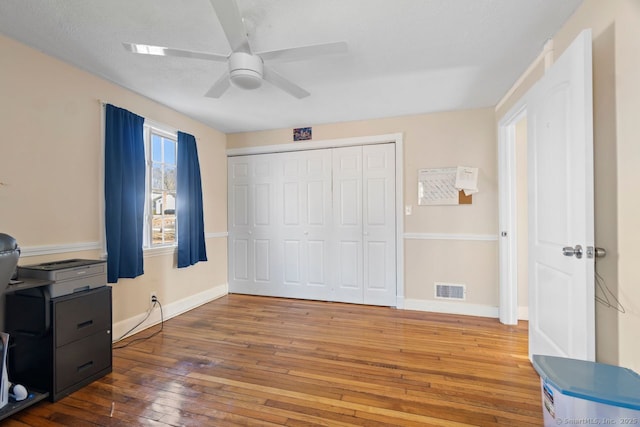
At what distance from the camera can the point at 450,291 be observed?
3.38 meters

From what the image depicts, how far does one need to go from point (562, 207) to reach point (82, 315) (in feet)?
10.1

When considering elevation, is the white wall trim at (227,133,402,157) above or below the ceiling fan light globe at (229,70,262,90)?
above

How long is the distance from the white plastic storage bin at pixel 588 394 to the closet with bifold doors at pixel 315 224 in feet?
7.69

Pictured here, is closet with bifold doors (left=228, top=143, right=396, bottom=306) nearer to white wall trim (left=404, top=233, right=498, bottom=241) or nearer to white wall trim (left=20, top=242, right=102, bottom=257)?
white wall trim (left=404, top=233, right=498, bottom=241)

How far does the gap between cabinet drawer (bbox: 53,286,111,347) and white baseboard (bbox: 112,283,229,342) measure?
0.70 m

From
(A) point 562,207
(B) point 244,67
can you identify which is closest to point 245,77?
(B) point 244,67

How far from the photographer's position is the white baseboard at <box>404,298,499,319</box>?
325 centimetres

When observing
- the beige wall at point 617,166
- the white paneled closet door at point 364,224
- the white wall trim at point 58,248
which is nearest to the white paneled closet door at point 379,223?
the white paneled closet door at point 364,224

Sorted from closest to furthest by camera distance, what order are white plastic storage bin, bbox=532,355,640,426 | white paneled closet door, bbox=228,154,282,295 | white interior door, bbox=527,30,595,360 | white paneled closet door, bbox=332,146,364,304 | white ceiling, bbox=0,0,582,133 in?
1. white plastic storage bin, bbox=532,355,640,426
2. white interior door, bbox=527,30,595,360
3. white ceiling, bbox=0,0,582,133
4. white paneled closet door, bbox=332,146,364,304
5. white paneled closet door, bbox=228,154,282,295

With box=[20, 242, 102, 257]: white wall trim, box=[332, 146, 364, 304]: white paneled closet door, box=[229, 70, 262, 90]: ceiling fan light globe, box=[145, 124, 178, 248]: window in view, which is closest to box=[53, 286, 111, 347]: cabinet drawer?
box=[20, 242, 102, 257]: white wall trim

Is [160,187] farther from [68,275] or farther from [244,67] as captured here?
[244,67]

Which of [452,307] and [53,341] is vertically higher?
[53,341]

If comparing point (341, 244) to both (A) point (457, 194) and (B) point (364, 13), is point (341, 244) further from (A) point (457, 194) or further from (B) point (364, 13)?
(B) point (364, 13)

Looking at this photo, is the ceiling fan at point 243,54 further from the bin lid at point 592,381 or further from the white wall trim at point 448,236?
the white wall trim at point 448,236
